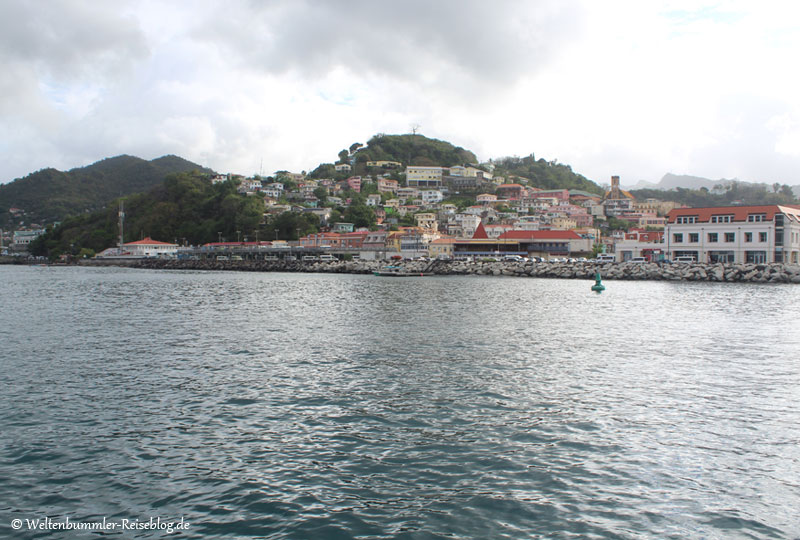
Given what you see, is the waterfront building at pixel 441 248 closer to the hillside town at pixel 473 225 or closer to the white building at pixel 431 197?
the hillside town at pixel 473 225

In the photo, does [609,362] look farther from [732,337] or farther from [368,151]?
[368,151]

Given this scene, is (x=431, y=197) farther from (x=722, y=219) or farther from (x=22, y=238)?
(x=22, y=238)

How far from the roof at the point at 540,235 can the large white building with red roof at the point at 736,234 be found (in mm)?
20731

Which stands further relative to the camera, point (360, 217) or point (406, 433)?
point (360, 217)

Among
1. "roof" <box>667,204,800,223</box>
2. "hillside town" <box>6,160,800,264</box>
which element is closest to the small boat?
"hillside town" <box>6,160,800,264</box>

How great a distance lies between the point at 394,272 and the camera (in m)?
67.9

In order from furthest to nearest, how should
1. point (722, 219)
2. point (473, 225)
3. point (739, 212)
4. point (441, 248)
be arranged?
point (473, 225)
point (441, 248)
point (722, 219)
point (739, 212)

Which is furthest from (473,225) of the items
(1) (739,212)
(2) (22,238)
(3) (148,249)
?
(2) (22,238)

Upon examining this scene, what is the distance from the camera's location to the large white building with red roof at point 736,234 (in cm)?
5619

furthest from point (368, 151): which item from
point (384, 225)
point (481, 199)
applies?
point (384, 225)

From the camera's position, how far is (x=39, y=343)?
690 inches

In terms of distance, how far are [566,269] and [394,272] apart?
21.3 m

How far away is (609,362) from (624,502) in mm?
9000

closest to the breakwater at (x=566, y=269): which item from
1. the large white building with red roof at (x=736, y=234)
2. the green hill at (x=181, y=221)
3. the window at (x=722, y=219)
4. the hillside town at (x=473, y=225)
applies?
the large white building with red roof at (x=736, y=234)
